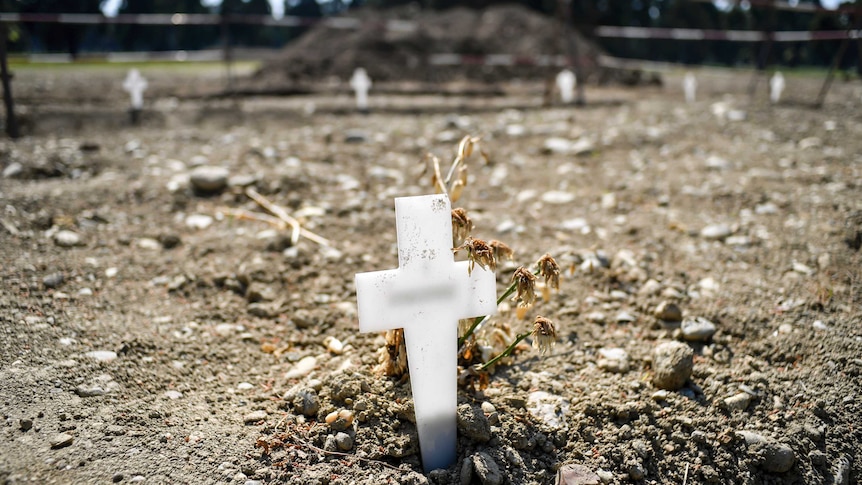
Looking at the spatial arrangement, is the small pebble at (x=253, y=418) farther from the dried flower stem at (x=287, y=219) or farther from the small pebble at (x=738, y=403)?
the small pebble at (x=738, y=403)

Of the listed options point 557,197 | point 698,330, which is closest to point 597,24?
point 557,197

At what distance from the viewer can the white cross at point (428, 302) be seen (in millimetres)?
1855

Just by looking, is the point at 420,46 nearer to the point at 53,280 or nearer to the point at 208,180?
Result: the point at 208,180

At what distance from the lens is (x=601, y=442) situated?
2.05m

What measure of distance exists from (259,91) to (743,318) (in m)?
8.91

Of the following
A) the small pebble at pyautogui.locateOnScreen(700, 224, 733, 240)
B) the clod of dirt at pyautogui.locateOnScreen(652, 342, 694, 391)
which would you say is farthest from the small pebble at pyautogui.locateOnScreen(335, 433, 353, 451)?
the small pebble at pyautogui.locateOnScreen(700, 224, 733, 240)

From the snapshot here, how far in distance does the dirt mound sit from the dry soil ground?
8.14 m

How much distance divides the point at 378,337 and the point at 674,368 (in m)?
1.22

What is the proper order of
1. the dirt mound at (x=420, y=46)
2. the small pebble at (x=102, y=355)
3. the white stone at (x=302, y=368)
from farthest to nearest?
the dirt mound at (x=420, y=46)
the white stone at (x=302, y=368)
the small pebble at (x=102, y=355)

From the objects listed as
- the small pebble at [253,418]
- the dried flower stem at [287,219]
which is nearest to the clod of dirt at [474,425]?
the small pebble at [253,418]

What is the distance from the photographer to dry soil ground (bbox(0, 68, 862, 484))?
76.5 inches

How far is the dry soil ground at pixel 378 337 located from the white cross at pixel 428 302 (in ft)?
0.53

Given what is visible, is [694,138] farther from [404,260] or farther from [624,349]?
[404,260]

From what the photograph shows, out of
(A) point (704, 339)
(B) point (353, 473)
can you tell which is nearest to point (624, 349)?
(A) point (704, 339)
